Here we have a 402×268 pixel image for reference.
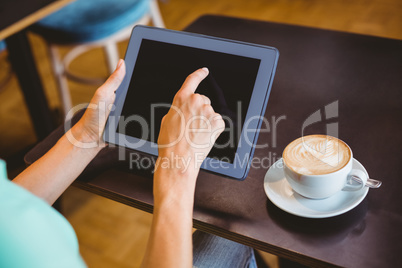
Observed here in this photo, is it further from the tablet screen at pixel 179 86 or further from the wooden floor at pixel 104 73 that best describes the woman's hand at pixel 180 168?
the wooden floor at pixel 104 73

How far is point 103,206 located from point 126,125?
0.94 m

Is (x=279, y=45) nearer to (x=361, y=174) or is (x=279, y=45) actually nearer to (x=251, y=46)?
(x=251, y=46)

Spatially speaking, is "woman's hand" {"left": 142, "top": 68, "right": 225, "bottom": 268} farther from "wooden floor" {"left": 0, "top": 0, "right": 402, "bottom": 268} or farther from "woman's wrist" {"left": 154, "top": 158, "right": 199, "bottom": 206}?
"wooden floor" {"left": 0, "top": 0, "right": 402, "bottom": 268}

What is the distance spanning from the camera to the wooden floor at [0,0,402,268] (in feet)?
4.88

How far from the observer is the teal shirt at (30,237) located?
0.45 meters

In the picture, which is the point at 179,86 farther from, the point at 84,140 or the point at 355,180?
the point at 355,180

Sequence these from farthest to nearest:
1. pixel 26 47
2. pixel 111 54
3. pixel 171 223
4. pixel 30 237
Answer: pixel 111 54, pixel 26 47, pixel 171 223, pixel 30 237

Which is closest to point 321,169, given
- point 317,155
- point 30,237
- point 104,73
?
point 317,155

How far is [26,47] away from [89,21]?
0.85 feet

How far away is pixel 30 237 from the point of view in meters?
0.46

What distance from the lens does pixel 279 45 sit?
3.42ft

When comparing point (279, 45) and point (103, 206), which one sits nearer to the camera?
point (279, 45)

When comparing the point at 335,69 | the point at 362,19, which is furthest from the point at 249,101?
the point at 362,19

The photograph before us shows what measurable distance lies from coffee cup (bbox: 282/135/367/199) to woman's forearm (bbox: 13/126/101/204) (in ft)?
1.26
